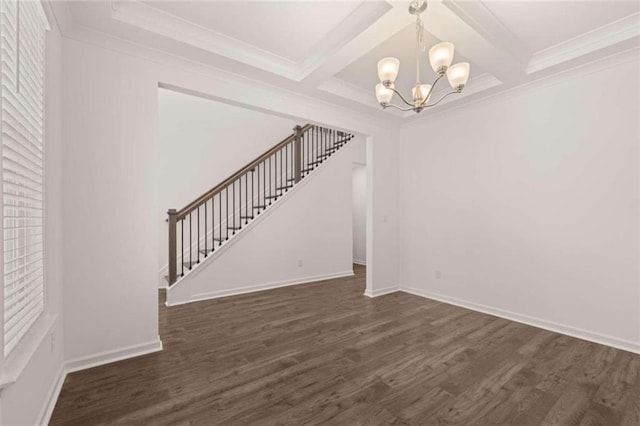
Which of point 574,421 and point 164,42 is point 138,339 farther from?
point 574,421

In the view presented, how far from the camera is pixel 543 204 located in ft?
10.8

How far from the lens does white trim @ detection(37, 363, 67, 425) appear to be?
1.73 meters

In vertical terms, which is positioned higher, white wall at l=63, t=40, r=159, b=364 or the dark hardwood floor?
white wall at l=63, t=40, r=159, b=364

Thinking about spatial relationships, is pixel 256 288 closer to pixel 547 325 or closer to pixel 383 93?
pixel 383 93

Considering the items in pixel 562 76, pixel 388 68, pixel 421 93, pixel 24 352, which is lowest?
pixel 24 352

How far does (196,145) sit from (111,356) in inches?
153

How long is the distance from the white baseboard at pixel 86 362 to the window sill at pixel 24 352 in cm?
48

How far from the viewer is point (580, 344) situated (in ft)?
9.41

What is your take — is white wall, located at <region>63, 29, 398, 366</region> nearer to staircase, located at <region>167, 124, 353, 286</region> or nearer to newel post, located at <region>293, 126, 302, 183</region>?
staircase, located at <region>167, 124, 353, 286</region>

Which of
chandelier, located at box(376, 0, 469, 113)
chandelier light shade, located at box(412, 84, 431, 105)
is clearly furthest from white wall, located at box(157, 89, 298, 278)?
chandelier light shade, located at box(412, 84, 431, 105)

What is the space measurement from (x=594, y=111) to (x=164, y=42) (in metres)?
4.28

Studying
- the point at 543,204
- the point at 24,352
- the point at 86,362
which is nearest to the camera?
the point at 24,352

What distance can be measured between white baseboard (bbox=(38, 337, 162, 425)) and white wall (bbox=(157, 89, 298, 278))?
2.54 metres

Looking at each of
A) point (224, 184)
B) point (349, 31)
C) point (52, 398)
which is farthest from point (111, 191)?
point (349, 31)
